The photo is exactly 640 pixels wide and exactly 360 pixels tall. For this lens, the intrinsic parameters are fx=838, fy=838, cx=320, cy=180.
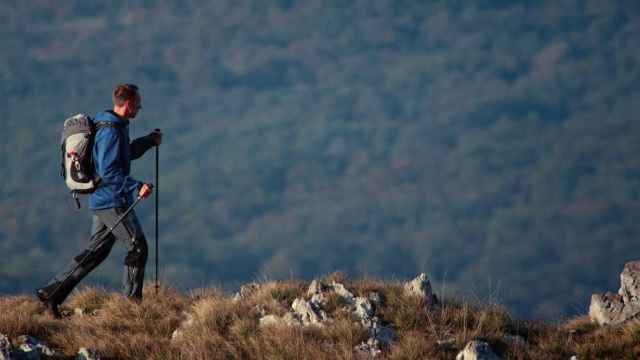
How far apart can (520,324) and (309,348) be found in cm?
345

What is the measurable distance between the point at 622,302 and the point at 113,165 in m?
7.34

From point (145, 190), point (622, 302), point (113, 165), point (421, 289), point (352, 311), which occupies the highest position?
point (113, 165)

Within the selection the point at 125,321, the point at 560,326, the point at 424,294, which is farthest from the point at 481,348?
the point at 125,321

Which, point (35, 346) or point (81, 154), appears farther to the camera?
point (81, 154)

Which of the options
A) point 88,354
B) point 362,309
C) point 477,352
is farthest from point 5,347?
point 477,352

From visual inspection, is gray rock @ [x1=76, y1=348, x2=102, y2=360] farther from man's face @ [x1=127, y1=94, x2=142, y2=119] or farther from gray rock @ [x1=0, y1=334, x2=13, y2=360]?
man's face @ [x1=127, y1=94, x2=142, y2=119]

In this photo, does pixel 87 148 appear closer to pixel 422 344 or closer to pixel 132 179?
pixel 132 179

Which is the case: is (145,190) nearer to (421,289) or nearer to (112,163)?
(112,163)

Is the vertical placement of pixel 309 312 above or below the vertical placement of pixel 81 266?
below

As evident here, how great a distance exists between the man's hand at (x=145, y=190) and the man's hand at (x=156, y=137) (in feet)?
4.18

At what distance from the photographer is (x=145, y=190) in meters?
10.7

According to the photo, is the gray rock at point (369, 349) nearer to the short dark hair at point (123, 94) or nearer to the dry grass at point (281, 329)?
the dry grass at point (281, 329)

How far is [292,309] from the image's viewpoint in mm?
11047

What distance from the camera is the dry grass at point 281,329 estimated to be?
32.6 feet
